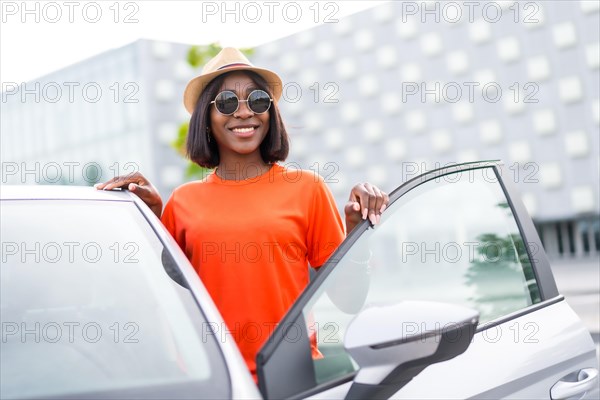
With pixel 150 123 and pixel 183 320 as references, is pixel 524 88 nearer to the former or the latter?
pixel 150 123

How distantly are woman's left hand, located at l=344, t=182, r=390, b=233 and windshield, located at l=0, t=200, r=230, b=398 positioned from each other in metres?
0.48

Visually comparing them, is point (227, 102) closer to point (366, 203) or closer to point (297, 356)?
point (366, 203)

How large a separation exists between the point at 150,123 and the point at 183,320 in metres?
43.0

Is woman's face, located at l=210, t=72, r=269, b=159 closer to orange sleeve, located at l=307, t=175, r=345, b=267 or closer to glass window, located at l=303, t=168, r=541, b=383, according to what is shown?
orange sleeve, located at l=307, t=175, r=345, b=267

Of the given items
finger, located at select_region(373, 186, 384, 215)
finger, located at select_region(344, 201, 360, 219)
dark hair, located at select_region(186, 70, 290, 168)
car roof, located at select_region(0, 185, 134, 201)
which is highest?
dark hair, located at select_region(186, 70, 290, 168)

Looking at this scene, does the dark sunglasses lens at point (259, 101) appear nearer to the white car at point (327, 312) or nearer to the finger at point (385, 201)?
the white car at point (327, 312)

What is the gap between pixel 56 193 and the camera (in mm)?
1738

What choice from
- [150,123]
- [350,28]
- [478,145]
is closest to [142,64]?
[150,123]

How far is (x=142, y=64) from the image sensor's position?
42.7 metres

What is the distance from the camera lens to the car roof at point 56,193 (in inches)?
66.4

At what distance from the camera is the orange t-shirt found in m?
1.95

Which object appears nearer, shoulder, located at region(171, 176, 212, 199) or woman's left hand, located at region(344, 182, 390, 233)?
woman's left hand, located at region(344, 182, 390, 233)

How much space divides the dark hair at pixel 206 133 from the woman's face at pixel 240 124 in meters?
0.03

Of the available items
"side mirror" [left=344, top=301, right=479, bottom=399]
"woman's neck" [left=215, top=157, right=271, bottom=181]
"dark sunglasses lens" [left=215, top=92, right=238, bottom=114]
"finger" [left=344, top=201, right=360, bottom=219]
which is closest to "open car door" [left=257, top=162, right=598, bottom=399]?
"side mirror" [left=344, top=301, right=479, bottom=399]
